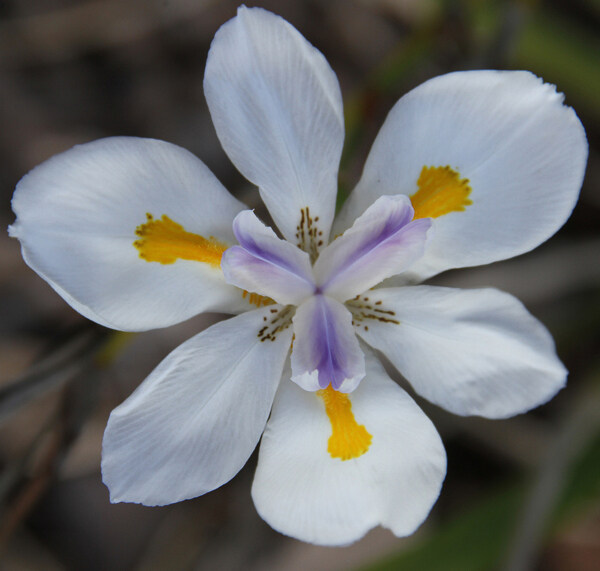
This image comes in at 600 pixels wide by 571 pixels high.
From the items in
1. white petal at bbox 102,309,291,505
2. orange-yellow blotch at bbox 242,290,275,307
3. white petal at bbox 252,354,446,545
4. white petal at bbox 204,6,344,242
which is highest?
white petal at bbox 204,6,344,242

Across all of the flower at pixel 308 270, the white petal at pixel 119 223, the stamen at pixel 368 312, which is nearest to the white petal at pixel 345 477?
the flower at pixel 308 270

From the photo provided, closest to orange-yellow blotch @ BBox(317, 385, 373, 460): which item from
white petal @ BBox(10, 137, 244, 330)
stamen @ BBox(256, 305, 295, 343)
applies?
stamen @ BBox(256, 305, 295, 343)

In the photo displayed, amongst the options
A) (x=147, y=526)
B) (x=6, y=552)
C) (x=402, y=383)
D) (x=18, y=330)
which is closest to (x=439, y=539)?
(x=402, y=383)

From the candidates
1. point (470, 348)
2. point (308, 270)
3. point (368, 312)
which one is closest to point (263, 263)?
point (308, 270)

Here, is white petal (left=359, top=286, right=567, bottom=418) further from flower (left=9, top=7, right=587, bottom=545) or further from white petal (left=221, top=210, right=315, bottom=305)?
white petal (left=221, top=210, right=315, bottom=305)

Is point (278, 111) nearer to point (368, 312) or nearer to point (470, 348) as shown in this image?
point (368, 312)

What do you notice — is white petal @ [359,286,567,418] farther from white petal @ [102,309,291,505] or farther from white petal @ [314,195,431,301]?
white petal @ [102,309,291,505]

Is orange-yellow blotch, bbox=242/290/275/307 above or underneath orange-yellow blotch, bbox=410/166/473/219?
underneath

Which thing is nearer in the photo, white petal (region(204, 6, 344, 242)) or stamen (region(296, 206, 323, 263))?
white petal (region(204, 6, 344, 242))
